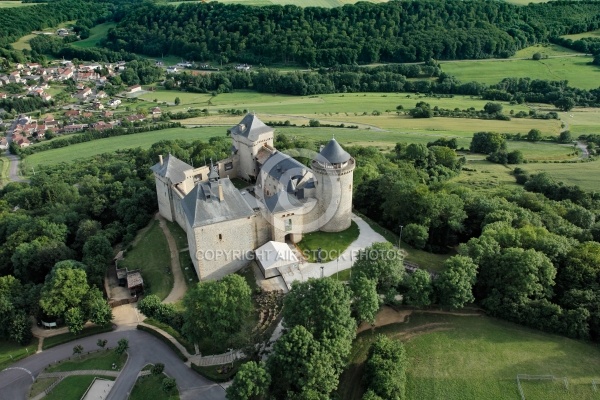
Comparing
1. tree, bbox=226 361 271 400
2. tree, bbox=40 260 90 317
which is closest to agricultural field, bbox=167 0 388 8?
tree, bbox=40 260 90 317

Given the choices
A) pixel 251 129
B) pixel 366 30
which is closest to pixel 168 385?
pixel 251 129

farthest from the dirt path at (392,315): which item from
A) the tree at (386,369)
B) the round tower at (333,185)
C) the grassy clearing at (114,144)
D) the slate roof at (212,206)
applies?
the grassy clearing at (114,144)

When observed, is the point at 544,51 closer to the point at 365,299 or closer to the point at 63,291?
the point at 365,299

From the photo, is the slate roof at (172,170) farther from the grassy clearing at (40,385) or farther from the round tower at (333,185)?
the grassy clearing at (40,385)

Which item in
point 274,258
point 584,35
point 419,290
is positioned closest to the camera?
point 419,290

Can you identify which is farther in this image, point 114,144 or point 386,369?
point 114,144

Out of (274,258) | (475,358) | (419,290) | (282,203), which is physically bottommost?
(475,358)

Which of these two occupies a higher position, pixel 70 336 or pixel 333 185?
pixel 333 185
